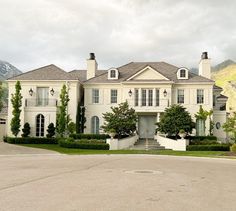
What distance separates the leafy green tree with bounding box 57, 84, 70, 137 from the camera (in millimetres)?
37719

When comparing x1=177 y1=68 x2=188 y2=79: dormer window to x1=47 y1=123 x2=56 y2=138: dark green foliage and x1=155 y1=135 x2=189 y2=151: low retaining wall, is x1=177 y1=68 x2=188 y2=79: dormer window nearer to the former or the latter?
x1=155 y1=135 x2=189 y2=151: low retaining wall

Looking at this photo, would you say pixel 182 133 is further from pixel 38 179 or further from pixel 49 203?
pixel 49 203

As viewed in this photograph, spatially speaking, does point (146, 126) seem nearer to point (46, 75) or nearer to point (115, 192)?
point (46, 75)

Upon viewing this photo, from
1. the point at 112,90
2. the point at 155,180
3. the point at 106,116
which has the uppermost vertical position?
the point at 112,90

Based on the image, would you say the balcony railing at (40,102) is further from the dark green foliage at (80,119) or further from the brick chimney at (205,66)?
the brick chimney at (205,66)

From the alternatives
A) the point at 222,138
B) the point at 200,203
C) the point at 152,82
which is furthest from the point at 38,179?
the point at 222,138

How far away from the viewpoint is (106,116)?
35.5 metres

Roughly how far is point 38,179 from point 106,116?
24.2m

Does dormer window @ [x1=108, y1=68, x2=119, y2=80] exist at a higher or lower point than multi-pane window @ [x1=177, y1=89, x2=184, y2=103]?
higher

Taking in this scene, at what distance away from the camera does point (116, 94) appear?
137 ft

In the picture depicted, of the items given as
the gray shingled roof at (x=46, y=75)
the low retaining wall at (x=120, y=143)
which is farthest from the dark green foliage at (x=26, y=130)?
the low retaining wall at (x=120, y=143)

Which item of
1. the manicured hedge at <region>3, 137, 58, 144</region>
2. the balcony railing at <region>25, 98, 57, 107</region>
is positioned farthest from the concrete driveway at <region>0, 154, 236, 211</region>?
the balcony railing at <region>25, 98, 57, 107</region>

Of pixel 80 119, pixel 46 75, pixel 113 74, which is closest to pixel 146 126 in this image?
pixel 113 74

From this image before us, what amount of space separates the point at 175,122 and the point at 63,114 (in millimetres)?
11298
